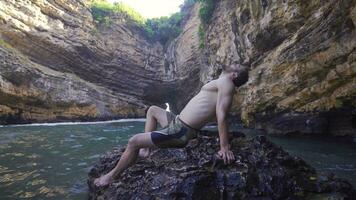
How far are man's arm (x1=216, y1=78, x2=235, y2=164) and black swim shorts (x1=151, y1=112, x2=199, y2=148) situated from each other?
18.7 inches

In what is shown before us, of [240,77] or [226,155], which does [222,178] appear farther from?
[240,77]

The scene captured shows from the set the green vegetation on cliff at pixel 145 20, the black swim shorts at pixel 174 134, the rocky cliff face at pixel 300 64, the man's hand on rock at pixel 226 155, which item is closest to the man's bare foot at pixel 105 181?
the black swim shorts at pixel 174 134

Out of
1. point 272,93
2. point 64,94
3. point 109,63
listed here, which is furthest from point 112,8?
point 272,93

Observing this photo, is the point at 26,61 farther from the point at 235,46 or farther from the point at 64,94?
the point at 235,46

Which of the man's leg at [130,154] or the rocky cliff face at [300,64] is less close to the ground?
the rocky cliff face at [300,64]

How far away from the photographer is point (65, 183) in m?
5.34

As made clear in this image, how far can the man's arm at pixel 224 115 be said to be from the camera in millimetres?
3955

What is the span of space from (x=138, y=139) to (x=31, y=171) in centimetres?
286

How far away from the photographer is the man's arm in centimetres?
396

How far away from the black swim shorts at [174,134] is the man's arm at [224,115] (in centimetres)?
47

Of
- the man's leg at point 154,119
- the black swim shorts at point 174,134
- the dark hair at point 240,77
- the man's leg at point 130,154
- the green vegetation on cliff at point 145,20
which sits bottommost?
the man's leg at point 130,154

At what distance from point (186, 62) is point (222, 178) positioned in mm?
19942

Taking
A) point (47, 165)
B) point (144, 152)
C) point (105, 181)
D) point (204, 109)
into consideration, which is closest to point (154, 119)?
point (144, 152)

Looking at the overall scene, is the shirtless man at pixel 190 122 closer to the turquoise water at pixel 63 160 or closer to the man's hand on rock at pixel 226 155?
the man's hand on rock at pixel 226 155
